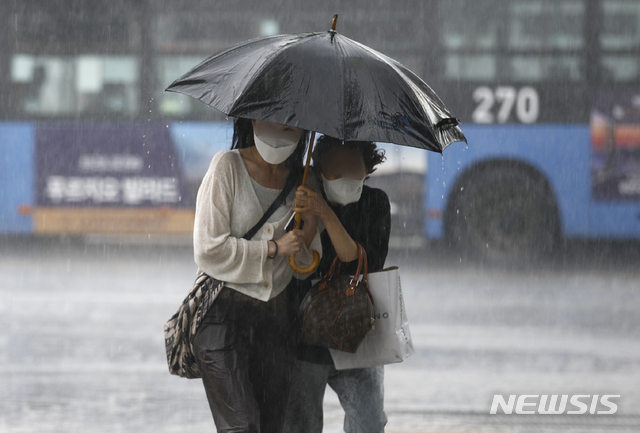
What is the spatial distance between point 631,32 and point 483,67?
1822 millimetres

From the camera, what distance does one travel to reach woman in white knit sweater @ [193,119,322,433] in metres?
2.56

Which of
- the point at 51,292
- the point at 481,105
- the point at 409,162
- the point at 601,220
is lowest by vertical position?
the point at 51,292

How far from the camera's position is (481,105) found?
9938 millimetres

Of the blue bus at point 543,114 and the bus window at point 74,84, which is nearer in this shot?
the blue bus at point 543,114

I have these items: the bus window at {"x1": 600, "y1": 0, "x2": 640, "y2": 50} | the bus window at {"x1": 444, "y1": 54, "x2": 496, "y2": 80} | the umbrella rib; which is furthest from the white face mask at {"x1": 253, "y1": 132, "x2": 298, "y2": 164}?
the bus window at {"x1": 600, "y1": 0, "x2": 640, "y2": 50}

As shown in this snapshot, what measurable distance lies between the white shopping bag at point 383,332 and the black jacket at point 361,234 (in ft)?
0.22

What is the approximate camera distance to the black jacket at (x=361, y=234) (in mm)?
2758

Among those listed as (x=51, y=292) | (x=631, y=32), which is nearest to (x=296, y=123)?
(x=51, y=292)

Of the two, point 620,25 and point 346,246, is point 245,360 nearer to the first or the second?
point 346,246

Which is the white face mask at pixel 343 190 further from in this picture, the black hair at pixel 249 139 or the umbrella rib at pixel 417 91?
the umbrella rib at pixel 417 91

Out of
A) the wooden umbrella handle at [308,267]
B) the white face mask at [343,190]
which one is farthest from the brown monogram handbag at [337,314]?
the white face mask at [343,190]

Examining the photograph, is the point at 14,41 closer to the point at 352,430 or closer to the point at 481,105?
the point at 481,105

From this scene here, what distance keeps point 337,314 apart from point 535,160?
782cm

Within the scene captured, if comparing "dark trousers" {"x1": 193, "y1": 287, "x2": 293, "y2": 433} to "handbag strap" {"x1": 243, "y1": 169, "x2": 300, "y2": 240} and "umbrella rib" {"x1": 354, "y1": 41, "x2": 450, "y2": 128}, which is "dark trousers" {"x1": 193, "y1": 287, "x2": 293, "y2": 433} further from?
"umbrella rib" {"x1": 354, "y1": 41, "x2": 450, "y2": 128}
